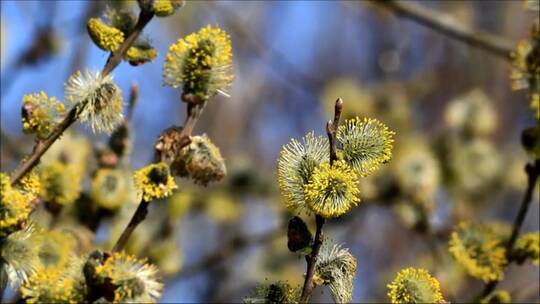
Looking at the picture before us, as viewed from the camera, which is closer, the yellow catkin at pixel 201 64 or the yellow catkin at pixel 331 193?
the yellow catkin at pixel 331 193

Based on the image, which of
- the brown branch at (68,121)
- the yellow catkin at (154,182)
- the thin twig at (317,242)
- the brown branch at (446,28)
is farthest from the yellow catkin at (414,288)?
the brown branch at (446,28)

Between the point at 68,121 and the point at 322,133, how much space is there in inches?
120

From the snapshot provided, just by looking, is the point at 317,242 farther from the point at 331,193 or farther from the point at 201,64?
the point at 201,64

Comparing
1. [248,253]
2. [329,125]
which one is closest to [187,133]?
[329,125]

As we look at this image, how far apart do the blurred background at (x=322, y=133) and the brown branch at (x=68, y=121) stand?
9 cm

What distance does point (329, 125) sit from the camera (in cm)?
116

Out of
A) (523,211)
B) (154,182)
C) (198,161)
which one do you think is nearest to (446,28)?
(523,211)

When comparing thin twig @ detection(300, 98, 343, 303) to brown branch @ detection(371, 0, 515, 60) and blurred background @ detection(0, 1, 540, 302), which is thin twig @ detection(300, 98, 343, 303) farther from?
brown branch @ detection(371, 0, 515, 60)

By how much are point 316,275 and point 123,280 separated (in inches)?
10.1

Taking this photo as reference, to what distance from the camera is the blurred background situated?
2648 millimetres

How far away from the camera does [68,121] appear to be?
4.22 feet

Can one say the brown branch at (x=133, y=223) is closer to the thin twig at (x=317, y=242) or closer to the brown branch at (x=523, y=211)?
the thin twig at (x=317, y=242)

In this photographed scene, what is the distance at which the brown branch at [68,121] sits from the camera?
4.13 feet

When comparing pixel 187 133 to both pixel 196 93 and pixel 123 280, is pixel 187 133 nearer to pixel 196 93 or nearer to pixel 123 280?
pixel 196 93
